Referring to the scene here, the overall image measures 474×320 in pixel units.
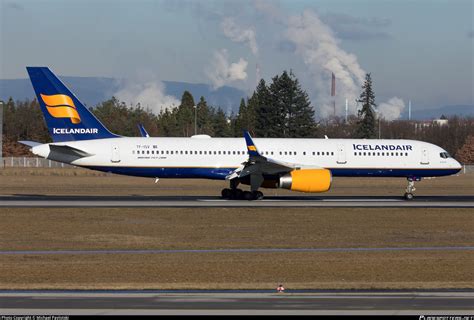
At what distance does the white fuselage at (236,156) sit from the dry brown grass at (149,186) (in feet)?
18.8

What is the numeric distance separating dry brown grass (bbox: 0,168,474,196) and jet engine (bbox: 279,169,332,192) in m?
9.81

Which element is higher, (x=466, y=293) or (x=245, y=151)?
(x=245, y=151)

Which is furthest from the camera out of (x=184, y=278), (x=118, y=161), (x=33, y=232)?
(x=118, y=161)

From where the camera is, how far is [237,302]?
15508 millimetres

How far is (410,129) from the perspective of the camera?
14000 centimetres

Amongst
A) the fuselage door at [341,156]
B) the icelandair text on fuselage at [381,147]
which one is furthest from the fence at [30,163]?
the fuselage door at [341,156]

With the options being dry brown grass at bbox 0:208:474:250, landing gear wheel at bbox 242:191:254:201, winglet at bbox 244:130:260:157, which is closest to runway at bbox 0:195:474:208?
landing gear wheel at bbox 242:191:254:201

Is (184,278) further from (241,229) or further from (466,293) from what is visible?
(241,229)

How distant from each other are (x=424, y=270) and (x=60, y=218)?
50.8 ft

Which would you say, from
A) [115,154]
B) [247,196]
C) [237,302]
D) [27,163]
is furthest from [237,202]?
[27,163]

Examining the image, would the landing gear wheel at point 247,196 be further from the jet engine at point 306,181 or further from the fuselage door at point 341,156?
the fuselage door at point 341,156

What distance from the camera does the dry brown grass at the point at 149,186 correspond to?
2012 inches

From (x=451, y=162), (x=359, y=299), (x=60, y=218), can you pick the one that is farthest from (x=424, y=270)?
(x=451, y=162)

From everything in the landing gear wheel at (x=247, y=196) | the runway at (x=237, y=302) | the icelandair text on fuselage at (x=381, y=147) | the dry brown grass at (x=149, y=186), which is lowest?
the runway at (x=237, y=302)
